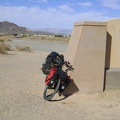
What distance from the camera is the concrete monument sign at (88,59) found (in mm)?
8648

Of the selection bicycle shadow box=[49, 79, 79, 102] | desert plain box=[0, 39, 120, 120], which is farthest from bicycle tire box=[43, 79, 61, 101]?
bicycle shadow box=[49, 79, 79, 102]

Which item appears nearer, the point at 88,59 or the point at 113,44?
the point at 88,59

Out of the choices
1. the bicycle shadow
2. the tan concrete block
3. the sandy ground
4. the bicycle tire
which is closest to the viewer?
the sandy ground

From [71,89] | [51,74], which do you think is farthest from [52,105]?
[71,89]

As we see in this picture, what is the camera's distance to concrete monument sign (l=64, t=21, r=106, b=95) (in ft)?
28.4

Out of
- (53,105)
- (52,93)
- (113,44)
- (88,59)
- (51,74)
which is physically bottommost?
(53,105)

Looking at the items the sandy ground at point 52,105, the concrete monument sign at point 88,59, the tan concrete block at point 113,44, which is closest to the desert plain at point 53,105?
the sandy ground at point 52,105

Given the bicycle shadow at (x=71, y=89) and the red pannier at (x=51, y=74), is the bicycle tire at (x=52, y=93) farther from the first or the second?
the bicycle shadow at (x=71, y=89)

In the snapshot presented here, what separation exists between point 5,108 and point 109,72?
346 centimetres

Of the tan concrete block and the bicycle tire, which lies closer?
the bicycle tire

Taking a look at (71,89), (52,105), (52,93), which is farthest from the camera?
(71,89)

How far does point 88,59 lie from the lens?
870cm

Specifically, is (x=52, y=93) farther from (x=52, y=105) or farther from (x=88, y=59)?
(x=88, y=59)

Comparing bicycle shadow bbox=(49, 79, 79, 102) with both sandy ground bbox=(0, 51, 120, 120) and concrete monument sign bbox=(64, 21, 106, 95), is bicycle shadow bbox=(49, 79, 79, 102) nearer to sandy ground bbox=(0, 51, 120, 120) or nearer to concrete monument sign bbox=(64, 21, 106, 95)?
concrete monument sign bbox=(64, 21, 106, 95)
